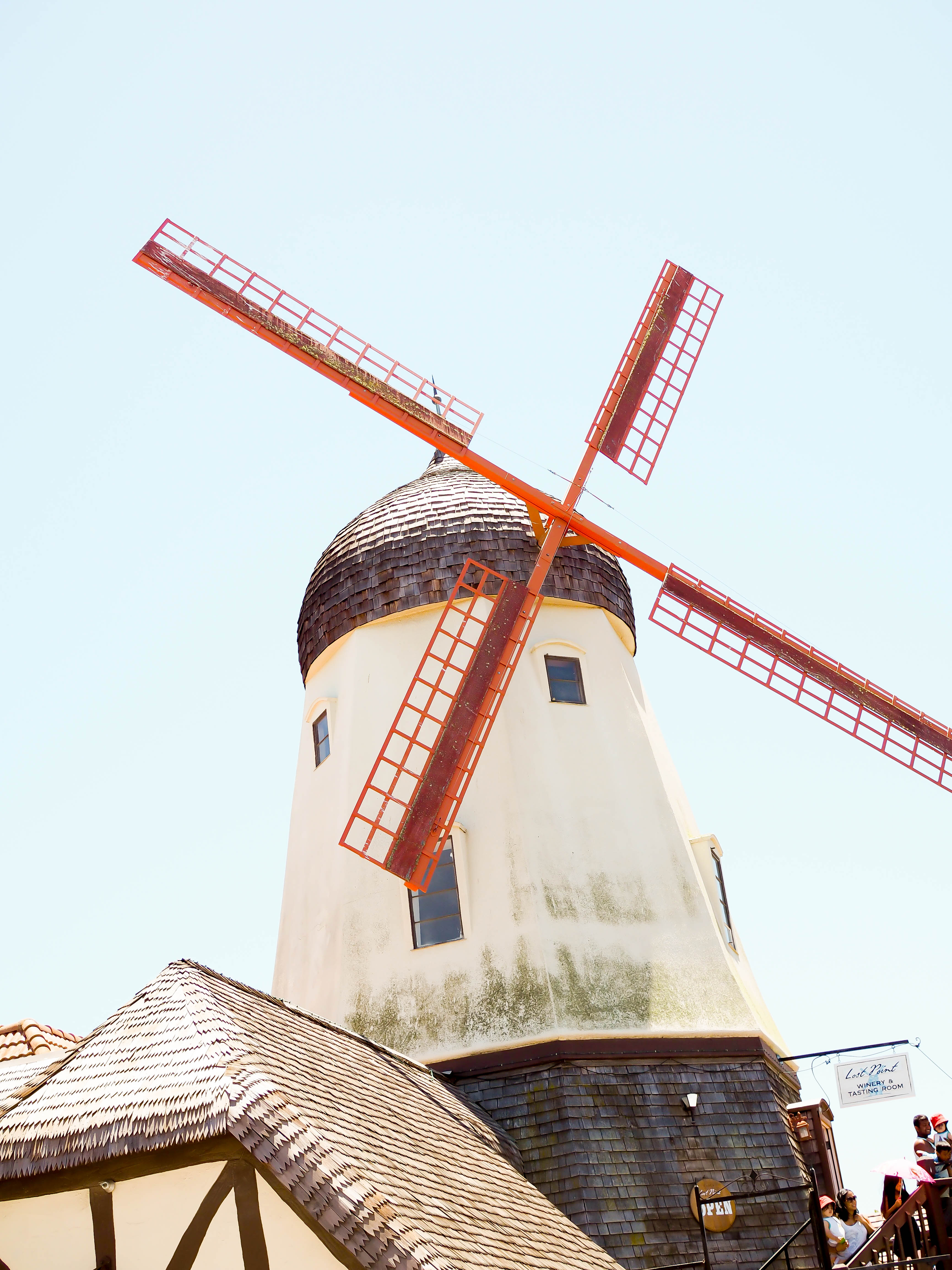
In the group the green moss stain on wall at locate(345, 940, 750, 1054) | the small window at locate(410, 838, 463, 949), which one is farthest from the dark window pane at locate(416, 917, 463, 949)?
the green moss stain on wall at locate(345, 940, 750, 1054)

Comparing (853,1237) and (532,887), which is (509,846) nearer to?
(532,887)

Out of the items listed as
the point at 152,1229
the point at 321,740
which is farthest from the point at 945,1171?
the point at 321,740

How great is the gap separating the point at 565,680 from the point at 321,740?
2841 millimetres

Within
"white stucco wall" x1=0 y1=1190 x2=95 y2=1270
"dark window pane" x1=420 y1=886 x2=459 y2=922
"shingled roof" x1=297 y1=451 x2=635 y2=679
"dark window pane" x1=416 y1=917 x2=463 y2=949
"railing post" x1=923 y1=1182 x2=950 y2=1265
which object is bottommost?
"white stucco wall" x1=0 y1=1190 x2=95 y2=1270

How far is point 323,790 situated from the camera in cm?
1438

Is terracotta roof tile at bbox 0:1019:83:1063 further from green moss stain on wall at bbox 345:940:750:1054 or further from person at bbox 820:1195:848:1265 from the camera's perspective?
Result: person at bbox 820:1195:848:1265

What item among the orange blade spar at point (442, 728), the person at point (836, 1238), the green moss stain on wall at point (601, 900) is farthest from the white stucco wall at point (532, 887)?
the person at point (836, 1238)

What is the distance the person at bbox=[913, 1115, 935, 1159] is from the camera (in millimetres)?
10469

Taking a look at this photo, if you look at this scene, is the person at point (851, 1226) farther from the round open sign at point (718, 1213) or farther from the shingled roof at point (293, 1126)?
the shingled roof at point (293, 1126)

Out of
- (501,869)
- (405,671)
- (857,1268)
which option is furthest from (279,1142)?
(405,671)

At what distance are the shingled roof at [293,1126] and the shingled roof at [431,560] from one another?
17.6 feet

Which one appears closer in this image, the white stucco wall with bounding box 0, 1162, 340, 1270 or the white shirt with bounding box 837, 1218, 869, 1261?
the white stucco wall with bounding box 0, 1162, 340, 1270

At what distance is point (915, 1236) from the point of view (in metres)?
9.85

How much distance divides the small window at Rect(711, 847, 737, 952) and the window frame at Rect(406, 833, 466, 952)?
2681 millimetres
